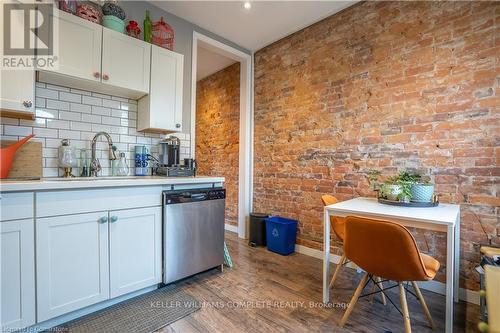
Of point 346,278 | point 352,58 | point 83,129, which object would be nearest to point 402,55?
point 352,58

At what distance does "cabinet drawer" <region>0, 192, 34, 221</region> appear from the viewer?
1.32 m

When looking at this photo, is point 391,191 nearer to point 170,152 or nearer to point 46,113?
point 170,152

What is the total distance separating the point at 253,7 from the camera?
2.62m

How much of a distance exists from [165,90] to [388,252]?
2.36 metres

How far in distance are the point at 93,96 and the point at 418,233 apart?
3305mm

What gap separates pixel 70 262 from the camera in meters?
1.54

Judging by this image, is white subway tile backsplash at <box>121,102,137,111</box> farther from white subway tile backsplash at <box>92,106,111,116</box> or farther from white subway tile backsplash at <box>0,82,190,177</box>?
white subway tile backsplash at <box>92,106,111,116</box>

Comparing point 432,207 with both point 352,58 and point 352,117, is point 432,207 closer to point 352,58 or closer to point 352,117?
point 352,117

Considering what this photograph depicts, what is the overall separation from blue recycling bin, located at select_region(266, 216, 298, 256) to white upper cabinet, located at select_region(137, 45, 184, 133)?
1.68m

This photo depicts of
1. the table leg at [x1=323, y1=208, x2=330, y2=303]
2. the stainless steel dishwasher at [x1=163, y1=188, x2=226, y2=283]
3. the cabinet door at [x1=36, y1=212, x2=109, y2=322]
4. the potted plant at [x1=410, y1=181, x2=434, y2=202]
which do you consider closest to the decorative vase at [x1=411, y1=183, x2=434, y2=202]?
the potted plant at [x1=410, y1=181, x2=434, y2=202]

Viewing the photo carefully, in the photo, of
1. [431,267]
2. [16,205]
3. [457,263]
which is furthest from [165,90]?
[457,263]

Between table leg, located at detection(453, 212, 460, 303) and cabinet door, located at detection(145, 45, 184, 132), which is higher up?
cabinet door, located at detection(145, 45, 184, 132)

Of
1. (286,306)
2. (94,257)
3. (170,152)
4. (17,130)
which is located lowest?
(286,306)

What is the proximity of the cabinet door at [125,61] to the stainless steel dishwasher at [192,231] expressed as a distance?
1094 millimetres
